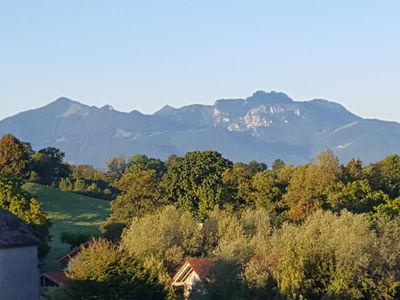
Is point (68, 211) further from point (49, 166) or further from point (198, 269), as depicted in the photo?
point (198, 269)

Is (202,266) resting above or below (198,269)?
above

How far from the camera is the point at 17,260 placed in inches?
1811

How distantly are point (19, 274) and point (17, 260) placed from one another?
70 cm

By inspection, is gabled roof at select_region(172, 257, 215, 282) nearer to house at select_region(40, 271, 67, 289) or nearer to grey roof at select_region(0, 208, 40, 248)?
grey roof at select_region(0, 208, 40, 248)

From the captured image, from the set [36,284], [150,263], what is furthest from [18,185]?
[150,263]

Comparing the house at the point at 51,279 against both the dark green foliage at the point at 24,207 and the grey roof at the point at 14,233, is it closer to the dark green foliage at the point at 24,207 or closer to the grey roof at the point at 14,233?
the dark green foliage at the point at 24,207

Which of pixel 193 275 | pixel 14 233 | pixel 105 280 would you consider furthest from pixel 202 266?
pixel 14 233

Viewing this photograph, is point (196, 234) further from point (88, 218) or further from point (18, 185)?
point (88, 218)

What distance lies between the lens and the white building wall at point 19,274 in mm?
45203

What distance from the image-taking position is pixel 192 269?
48.1 metres

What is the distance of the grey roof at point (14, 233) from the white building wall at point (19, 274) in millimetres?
281

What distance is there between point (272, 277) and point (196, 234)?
45.1 feet

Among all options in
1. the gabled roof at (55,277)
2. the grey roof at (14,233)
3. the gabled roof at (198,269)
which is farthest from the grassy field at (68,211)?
the grey roof at (14,233)

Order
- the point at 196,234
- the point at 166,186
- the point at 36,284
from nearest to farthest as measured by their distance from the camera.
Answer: the point at 36,284 < the point at 196,234 < the point at 166,186
